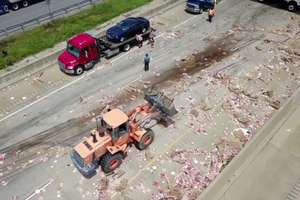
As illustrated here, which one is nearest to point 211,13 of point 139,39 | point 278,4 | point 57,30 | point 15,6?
point 139,39

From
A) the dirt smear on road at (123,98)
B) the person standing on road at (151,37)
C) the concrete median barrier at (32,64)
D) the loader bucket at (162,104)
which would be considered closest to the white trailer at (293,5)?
the dirt smear on road at (123,98)

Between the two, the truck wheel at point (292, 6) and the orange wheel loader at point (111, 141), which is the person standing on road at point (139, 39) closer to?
the orange wheel loader at point (111, 141)

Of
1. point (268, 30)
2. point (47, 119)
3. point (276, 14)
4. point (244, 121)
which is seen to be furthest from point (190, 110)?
point (276, 14)

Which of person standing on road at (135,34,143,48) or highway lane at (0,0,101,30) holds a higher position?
person standing on road at (135,34,143,48)

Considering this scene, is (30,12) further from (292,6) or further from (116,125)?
(292,6)

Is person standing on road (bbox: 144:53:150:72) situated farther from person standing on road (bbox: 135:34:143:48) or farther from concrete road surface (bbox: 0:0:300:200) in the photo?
person standing on road (bbox: 135:34:143:48)

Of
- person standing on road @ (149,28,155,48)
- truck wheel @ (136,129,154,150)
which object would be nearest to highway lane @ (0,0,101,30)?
person standing on road @ (149,28,155,48)

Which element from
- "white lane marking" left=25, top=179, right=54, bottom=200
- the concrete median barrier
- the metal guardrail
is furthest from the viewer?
the metal guardrail
